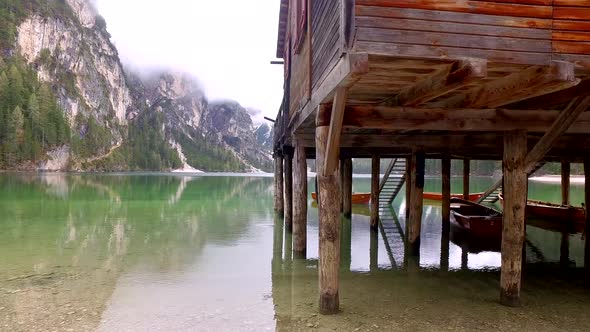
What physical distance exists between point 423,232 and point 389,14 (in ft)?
43.2

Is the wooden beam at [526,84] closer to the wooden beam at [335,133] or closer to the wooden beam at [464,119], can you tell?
the wooden beam at [464,119]

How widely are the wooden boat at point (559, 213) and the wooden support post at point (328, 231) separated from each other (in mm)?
12718

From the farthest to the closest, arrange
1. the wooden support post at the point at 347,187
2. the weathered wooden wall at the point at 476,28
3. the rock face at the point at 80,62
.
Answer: the rock face at the point at 80,62 → the wooden support post at the point at 347,187 → the weathered wooden wall at the point at 476,28

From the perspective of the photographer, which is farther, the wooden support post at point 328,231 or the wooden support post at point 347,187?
the wooden support post at point 347,187

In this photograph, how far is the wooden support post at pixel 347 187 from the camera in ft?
66.3

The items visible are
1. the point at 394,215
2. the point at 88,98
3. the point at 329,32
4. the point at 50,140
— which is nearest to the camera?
the point at 329,32

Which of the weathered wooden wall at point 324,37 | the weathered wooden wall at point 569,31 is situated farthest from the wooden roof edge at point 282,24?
the weathered wooden wall at point 569,31

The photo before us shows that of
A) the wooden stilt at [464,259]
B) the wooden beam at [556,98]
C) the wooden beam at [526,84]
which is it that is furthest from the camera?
the wooden stilt at [464,259]

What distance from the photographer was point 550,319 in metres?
7.02

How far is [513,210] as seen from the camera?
735cm

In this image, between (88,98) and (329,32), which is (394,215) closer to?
(329,32)

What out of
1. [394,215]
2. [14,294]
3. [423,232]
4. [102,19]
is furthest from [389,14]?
[102,19]

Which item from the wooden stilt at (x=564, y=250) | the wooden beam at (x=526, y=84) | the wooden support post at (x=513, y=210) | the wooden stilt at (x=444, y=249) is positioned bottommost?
the wooden stilt at (x=444, y=249)

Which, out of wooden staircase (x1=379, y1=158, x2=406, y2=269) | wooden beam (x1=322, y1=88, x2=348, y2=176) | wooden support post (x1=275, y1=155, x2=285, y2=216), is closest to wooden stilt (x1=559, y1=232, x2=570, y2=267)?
wooden staircase (x1=379, y1=158, x2=406, y2=269)
